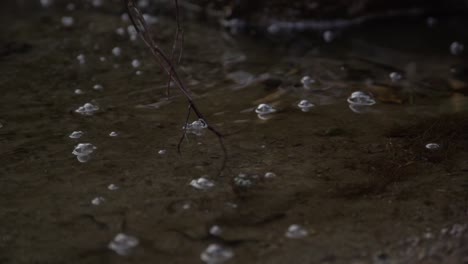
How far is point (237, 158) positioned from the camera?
1720 mm

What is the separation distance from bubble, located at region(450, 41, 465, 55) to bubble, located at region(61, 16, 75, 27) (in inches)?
90.1

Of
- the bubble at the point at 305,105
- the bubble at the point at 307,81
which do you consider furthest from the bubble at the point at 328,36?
the bubble at the point at 305,105

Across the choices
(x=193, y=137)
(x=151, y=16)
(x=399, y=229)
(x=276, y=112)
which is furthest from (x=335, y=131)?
(x=151, y=16)

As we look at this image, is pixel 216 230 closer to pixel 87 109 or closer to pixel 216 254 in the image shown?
pixel 216 254

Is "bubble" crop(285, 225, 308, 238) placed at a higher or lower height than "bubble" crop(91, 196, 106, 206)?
lower

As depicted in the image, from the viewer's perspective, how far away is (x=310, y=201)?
1.48 m

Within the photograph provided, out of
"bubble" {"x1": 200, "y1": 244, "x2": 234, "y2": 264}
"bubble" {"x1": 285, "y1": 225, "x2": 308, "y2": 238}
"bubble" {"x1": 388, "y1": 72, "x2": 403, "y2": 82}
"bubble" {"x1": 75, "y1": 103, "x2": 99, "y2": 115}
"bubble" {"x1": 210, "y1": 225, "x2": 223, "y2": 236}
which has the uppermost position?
"bubble" {"x1": 200, "y1": 244, "x2": 234, "y2": 264}

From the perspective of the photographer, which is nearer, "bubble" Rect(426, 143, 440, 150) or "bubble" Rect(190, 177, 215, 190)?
"bubble" Rect(190, 177, 215, 190)

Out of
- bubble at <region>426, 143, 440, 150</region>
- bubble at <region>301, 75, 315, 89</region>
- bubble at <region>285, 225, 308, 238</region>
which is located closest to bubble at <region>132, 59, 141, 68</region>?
bubble at <region>301, 75, 315, 89</region>

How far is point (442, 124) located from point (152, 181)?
107 cm

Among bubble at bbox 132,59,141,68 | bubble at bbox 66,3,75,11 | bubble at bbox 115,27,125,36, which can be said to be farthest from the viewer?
bubble at bbox 66,3,75,11

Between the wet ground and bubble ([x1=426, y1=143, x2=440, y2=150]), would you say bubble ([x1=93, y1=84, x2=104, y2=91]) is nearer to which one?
the wet ground

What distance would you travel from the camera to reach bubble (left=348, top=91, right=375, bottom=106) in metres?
2.21

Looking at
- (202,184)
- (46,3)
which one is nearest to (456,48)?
(202,184)
